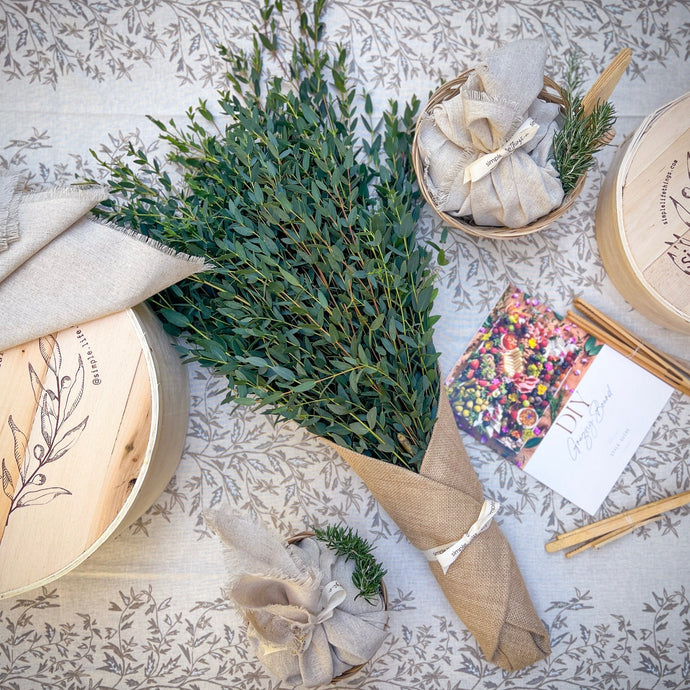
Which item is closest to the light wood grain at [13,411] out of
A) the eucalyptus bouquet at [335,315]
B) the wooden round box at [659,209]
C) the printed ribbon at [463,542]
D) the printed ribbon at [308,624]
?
the eucalyptus bouquet at [335,315]

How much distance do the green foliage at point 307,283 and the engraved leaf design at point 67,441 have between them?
0.23 m

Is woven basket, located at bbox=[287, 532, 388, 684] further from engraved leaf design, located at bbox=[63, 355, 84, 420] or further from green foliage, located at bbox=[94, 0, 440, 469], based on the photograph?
engraved leaf design, located at bbox=[63, 355, 84, 420]

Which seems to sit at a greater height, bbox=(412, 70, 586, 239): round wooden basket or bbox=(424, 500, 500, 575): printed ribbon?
bbox=(412, 70, 586, 239): round wooden basket

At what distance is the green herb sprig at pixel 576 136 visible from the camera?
0.98 metres

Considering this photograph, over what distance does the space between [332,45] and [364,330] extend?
2.39 feet

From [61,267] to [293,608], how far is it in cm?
70

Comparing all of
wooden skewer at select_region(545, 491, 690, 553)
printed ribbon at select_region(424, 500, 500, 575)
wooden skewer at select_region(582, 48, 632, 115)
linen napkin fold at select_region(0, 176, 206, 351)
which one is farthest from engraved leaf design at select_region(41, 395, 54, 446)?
wooden skewer at select_region(582, 48, 632, 115)

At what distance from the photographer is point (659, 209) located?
1.11 m

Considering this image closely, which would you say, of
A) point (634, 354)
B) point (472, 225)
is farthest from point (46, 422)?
point (634, 354)

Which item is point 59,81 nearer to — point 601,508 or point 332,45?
point 332,45

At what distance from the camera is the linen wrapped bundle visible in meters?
0.99

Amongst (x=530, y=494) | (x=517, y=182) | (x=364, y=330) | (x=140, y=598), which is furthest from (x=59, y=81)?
(x=530, y=494)

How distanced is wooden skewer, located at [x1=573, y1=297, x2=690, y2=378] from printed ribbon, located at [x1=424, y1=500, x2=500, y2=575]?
1.60 feet

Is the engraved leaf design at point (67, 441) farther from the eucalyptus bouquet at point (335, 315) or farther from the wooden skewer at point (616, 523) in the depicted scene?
the wooden skewer at point (616, 523)
